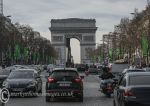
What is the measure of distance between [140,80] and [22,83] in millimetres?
12726

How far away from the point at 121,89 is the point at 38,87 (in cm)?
1443

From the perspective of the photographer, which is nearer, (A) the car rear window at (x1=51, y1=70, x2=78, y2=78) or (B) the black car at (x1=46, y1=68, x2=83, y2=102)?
(B) the black car at (x1=46, y1=68, x2=83, y2=102)

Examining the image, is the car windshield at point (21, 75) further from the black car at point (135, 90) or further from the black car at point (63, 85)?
the black car at point (135, 90)

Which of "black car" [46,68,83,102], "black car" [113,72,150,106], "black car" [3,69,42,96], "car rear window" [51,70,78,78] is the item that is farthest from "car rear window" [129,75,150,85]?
"black car" [3,69,42,96]

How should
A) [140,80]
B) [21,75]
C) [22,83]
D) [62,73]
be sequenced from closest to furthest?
[140,80], [62,73], [22,83], [21,75]

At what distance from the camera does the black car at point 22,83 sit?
93.9 ft

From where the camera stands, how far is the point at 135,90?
15969 millimetres

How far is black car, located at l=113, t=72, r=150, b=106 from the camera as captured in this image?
15.8 metres

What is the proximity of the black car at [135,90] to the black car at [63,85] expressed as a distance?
28.6 ft

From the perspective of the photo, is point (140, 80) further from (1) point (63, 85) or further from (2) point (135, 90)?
(1) point (63, 85)

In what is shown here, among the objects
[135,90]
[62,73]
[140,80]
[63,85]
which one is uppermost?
[62,73]

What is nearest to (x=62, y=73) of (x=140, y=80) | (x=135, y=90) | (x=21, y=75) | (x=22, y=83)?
(x=22, y=83)

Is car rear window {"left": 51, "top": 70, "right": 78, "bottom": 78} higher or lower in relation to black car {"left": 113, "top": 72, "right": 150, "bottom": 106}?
higher

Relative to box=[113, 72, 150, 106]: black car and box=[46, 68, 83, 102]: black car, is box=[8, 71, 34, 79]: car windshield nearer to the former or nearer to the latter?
box=[46, 68, 83, 102]: black car
